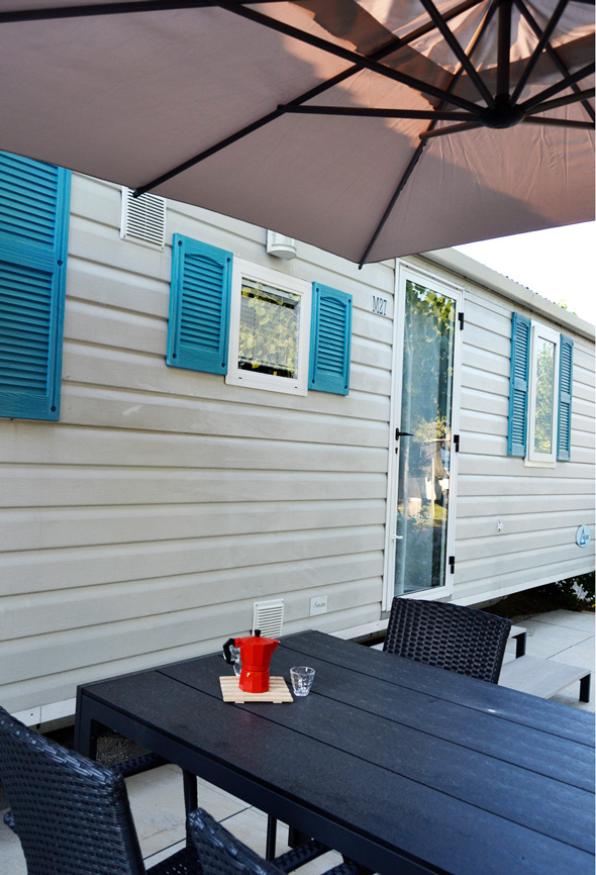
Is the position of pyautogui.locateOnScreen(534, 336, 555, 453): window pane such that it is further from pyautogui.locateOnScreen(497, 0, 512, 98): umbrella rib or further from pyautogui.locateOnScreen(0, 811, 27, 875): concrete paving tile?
pyautogui.locateOnScreen(0, 811, 27, 875): concrete paving tile

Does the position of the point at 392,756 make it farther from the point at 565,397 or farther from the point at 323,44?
the point at 565,397

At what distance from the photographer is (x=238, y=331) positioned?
344 cm

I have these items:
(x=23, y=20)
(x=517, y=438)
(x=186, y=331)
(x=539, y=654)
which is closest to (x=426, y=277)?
(x=517, y=438)

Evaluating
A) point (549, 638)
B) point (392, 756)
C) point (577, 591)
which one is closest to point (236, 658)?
point (392, 756)

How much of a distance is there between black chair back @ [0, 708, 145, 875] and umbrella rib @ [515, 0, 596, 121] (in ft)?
5.99

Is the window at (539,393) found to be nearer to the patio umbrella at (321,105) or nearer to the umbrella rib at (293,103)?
the patio umbrella at (321,105)

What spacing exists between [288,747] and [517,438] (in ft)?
16.0

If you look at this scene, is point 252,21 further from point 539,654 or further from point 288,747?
point 539,654

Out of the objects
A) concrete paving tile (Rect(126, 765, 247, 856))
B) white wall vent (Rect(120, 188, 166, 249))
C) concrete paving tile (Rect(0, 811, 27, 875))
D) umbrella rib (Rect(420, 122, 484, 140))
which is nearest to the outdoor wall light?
white wall vent (Rect(120, 188, 166, 249))

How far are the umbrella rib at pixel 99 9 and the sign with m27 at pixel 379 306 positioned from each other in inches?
112

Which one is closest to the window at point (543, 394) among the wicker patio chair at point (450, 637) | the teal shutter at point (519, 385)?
the teal shutter at point (519, 385)

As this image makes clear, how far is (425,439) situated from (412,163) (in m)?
2.77

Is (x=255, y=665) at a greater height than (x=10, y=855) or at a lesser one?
greater

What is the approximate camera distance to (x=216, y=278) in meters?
3.33
